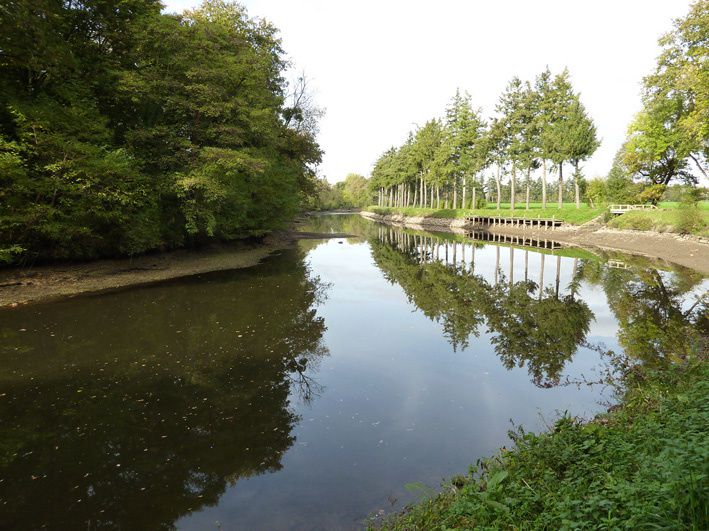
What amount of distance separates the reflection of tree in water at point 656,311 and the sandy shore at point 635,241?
3.72 meters

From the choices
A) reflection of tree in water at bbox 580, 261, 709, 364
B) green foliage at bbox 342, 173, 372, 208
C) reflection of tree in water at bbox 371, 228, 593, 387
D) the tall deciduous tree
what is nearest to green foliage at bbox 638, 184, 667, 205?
the tall deciduous tree

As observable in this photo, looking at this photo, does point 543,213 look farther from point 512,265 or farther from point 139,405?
point 139,405

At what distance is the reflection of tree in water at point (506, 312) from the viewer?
11492 mm

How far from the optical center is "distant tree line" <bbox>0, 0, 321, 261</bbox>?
16.8 meters

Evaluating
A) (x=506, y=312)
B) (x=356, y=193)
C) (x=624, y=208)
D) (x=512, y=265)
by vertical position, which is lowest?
(x=506, y=312)

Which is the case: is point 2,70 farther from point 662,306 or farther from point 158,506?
point 662,306

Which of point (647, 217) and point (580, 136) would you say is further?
point (580, 136)

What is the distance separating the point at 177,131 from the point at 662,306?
27.0 meters

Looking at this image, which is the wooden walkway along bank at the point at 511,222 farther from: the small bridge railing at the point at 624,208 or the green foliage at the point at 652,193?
the green foliage at the point at 652,193

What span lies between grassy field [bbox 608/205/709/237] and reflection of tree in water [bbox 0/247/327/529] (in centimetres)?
2970

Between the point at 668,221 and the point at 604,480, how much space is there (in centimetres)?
3619

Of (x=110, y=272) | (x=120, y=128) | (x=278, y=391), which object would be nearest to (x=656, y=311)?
(x=278, y=391)

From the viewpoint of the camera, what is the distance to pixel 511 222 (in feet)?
171

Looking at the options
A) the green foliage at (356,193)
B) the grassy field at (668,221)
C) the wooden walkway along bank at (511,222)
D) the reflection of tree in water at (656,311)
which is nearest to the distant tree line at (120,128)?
the reflection of tree in water at (656,311)
